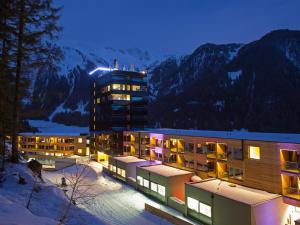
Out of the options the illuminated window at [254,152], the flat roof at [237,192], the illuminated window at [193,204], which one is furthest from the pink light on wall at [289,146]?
the illuminated window at [193,204]

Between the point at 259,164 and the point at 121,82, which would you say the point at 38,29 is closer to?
the point at 259,164

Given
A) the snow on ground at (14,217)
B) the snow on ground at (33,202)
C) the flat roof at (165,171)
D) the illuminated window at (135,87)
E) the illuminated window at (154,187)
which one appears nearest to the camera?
the snow on ground at (14,217)

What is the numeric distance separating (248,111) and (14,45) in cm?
17791

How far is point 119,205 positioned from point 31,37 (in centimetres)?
2165

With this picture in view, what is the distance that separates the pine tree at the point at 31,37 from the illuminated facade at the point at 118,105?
131 ft

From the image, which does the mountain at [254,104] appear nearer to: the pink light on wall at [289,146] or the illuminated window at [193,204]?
the pink light on wall at [289,146]

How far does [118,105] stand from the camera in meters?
63.2

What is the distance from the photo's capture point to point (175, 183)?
3172cm

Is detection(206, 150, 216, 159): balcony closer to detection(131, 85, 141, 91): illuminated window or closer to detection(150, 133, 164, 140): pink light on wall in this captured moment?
detection(150, 133, 164, 140): pink light on wall

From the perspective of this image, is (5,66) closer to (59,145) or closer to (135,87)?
(135,87)

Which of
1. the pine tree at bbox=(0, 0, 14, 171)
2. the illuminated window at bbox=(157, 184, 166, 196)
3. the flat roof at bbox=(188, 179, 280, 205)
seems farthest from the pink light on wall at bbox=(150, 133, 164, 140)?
the pine tree at bbox=(0, 0, 14, 171)

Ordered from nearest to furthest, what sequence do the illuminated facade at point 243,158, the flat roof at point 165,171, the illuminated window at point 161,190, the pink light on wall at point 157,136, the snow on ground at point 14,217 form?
1. the snow on ground at point 14,217
2. the illuminated facade at point 243,158
3. the illuminated window at point 161,190
4. the flat roof at point 165,171
5. the pink light on wall at point 157,136

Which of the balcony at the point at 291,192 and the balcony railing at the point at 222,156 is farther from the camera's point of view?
the balcony railing at the point at 222,156

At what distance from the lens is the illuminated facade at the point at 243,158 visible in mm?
23750
